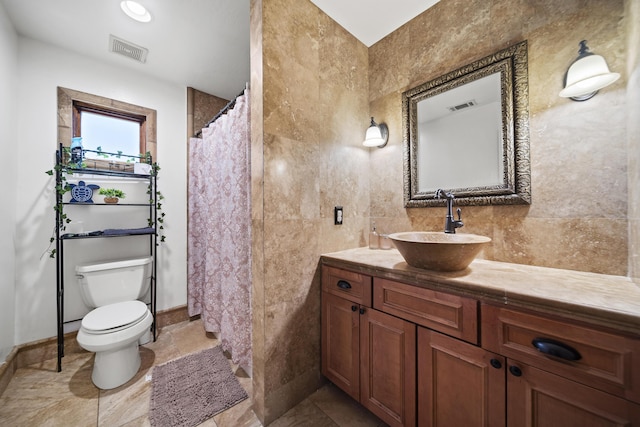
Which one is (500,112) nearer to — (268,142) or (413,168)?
(413,168)

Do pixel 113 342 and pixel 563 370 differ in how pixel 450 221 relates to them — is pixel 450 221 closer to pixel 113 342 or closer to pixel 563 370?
pixel 563 370

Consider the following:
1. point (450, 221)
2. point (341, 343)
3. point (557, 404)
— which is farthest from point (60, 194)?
point (557, 404)

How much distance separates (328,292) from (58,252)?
2.03m

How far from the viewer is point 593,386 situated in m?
0.65

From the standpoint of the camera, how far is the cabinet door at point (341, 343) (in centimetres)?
127

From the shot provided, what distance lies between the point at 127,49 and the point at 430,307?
9.35 feet

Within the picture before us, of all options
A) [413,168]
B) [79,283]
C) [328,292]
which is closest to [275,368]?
[328,292]

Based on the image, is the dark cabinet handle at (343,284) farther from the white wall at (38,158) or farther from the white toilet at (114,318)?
the white wall at (38,158)

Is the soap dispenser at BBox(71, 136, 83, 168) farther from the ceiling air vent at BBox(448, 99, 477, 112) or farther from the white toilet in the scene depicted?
the ceiling air vent at BBox(448, 99, 477, 112)

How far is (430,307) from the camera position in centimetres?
98

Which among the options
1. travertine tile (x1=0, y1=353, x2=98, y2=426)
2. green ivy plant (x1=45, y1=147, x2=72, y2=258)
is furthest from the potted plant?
travertine tile (x1=0, y1=353, x2=98, y2=426)

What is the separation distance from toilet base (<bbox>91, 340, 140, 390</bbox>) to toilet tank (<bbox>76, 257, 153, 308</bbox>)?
1.46 ft

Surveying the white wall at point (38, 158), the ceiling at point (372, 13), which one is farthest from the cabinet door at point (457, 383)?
the white wall at point (38, 158)

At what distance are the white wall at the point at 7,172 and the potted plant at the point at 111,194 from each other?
0.47m
